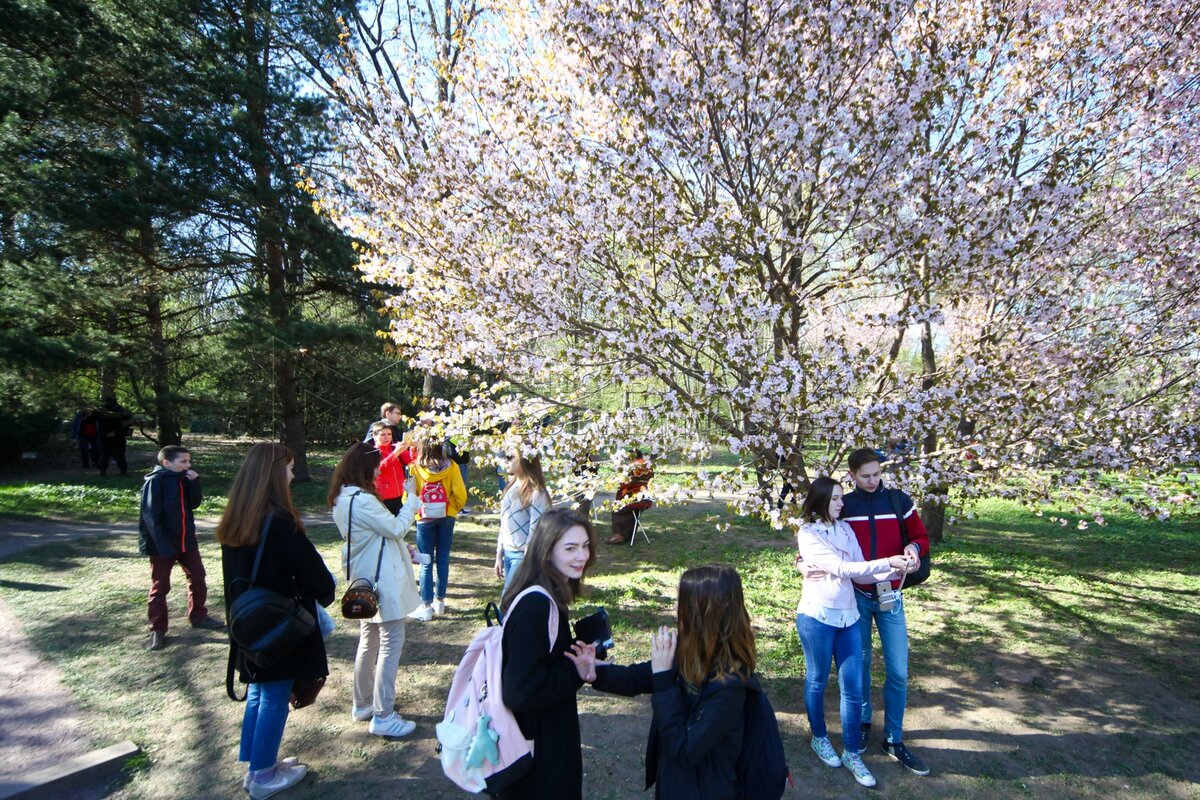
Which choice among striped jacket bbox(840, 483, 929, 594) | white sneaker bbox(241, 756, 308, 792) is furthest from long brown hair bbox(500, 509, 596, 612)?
white sneaker bbox(241, 756, 308, 792)

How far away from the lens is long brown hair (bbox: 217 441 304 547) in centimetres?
298

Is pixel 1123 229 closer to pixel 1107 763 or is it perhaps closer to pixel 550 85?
pixel 1107 763

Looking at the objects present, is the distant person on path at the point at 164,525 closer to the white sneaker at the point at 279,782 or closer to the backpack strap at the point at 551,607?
the white sneaker at the point at 279,782

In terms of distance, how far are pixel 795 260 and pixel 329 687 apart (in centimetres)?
492

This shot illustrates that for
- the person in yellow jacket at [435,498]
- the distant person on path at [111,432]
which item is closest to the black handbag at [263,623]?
the person in yellow jacket at [435,498]

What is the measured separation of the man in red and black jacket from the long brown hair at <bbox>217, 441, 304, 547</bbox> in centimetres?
309

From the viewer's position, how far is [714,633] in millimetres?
2119

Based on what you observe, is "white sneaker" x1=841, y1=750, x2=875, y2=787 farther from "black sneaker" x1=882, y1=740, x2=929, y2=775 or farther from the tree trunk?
the tree trunk

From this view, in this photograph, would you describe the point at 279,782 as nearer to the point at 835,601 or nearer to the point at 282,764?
the point at 282,764

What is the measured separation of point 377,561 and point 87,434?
16.1 m

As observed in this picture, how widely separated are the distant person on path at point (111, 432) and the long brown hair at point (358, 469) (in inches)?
576

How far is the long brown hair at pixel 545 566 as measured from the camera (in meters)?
2.28

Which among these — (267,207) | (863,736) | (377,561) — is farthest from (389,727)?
(267,207)

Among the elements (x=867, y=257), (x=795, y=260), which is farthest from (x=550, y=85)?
(x=867, y=257)
